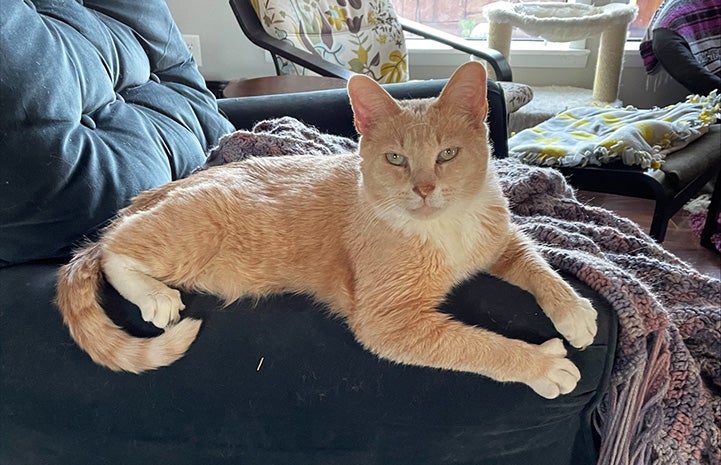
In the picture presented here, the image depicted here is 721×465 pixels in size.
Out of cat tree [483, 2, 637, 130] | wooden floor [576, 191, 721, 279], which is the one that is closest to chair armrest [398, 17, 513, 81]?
cat tree [483, 2, 637, 130]

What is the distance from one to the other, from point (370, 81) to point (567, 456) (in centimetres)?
70

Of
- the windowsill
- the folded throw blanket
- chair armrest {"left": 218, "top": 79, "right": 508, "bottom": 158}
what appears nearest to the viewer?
chair armrest {"left": 218, "top": 79, "right": 508, "bottom": 158}

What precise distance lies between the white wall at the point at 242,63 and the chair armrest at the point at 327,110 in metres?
1.58

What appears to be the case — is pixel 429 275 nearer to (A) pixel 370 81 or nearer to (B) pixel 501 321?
(B) pixel 501 321

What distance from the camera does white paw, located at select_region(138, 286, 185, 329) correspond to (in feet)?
2.82

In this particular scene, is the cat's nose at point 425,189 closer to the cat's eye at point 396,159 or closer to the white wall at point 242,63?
the cat's eye at point 396,159

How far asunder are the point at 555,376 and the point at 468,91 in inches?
19.2

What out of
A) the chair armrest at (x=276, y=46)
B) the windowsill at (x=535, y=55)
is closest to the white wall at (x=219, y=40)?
the chair armrest at (x=276, y=46)

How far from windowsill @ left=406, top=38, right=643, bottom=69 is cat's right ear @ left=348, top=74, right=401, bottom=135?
238 centimetres

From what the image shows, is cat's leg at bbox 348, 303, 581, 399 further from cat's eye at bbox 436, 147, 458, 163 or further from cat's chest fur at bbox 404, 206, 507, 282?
cat's eye at bbox 436, 147, 458, 163

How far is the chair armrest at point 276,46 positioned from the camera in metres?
2.25

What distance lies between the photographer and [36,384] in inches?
32.9

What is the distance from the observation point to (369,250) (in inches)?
40.5

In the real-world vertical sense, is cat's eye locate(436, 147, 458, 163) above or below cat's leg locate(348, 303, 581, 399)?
above
